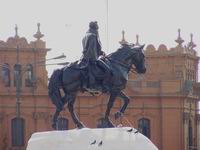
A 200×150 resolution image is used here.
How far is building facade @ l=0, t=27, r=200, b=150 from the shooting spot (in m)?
85.0

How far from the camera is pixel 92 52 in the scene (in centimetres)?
3133

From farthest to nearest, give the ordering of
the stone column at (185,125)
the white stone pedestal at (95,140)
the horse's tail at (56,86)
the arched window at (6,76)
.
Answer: the stone column at (185,125) → the arched window at (6,76) → the horse's tail at (56,86) → the white stone pedestal at (95,140)

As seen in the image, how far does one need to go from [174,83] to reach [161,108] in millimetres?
2227

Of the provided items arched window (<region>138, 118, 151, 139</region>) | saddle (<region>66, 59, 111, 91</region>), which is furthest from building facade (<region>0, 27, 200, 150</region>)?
saddle (<region>66, 59, 111, 91</region>)

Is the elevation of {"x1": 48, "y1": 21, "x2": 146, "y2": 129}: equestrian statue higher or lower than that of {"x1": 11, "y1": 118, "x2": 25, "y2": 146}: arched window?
higher

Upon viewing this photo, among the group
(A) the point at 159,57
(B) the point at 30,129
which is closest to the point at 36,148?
(B) the point at 30,129

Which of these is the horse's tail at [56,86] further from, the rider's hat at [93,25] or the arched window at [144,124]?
the arched window at [144,124]

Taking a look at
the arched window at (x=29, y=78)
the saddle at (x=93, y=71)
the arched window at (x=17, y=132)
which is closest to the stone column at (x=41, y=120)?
the arched window at (x=17, y=132)


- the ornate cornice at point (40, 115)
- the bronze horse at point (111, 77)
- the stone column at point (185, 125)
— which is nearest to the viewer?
the bronze horse at point (111, 77)

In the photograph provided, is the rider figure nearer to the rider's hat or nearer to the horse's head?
the rider's hat

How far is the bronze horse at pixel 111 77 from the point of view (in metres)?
31.4

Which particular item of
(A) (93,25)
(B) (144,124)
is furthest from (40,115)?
(A) (93,25)

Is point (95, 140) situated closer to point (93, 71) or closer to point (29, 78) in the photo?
point (93, 71)

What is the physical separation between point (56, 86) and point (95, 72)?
1217mm
